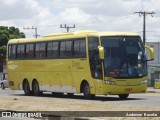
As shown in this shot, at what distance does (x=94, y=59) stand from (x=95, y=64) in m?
0.26

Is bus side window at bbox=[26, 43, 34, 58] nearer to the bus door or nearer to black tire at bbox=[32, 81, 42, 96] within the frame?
black tire at bbox=[32, 81, 42, 96]

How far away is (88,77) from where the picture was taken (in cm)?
2759

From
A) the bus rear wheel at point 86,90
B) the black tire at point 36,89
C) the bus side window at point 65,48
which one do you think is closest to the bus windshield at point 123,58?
the bus rear wheel at point 86,90

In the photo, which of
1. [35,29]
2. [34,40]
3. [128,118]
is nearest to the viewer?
[128,118]

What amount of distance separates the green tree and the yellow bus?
55.6 meters

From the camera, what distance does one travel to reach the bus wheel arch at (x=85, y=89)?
91.5 feet

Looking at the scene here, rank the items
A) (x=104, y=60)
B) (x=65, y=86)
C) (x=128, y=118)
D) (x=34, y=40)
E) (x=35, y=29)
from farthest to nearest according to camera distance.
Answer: (x=35, y=29)
(x=34, y=40)
(x=65, y=86)
(x=104, y=60)
(x=128, y=118)

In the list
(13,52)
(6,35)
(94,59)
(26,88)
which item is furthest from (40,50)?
(6,35)

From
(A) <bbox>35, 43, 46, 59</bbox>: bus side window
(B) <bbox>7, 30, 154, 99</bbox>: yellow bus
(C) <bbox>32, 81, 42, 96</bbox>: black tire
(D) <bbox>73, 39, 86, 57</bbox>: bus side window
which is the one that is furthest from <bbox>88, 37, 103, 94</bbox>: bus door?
(C) <bbox>32, 81, 42, 96</bbox>: black tire

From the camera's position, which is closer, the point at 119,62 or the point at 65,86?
the point at 119,62

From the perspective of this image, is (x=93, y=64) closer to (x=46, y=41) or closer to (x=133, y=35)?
(x=133, y=35)

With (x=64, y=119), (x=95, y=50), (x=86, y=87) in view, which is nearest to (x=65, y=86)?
(x=86, y=87)

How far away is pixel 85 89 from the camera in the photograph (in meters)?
28.3

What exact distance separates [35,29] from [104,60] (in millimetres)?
80480
